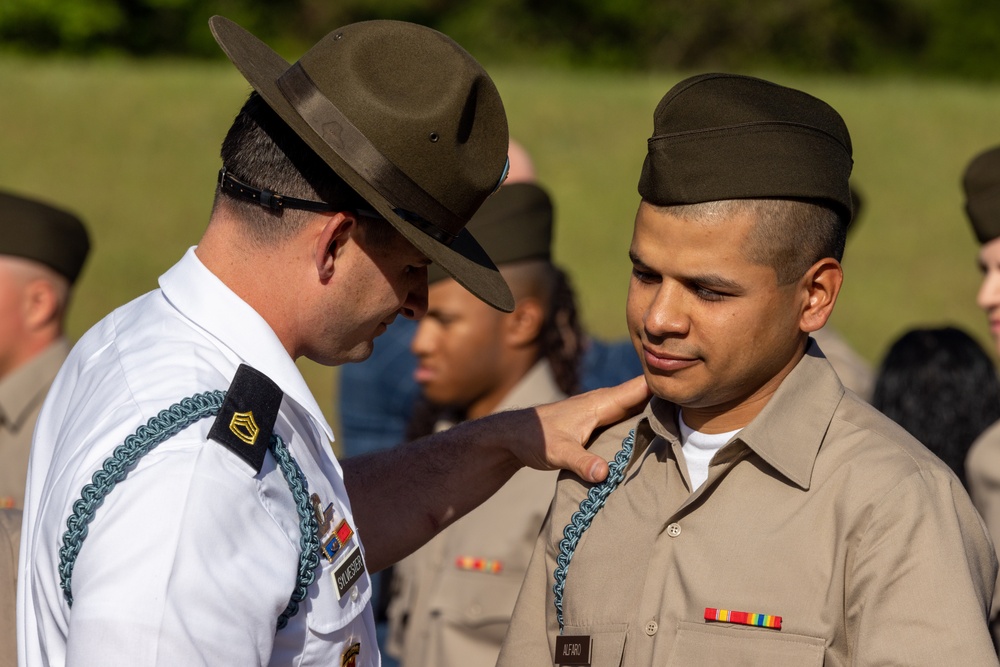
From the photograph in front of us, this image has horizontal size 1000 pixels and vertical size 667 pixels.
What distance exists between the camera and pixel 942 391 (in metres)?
4.66

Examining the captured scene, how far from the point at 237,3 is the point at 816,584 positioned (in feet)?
88.7

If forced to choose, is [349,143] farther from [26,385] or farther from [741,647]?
Answer: [26,385]

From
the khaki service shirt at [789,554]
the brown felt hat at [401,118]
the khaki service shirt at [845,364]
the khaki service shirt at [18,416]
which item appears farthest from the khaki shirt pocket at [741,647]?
the khaki service shirt at [18,416]

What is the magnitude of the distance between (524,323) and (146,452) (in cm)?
257

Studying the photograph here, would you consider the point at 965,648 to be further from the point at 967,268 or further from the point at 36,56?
the point at 36,56

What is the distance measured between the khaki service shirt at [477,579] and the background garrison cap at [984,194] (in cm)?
165

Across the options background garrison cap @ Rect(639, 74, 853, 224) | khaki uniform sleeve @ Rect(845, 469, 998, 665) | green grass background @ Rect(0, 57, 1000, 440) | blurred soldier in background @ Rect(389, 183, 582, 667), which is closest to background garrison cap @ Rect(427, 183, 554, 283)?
blurred soldier in background @ Rect(389, 183, 582, 667)

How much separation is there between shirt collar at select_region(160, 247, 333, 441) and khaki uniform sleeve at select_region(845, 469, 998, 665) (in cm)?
103

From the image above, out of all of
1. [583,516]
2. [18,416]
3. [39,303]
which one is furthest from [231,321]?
[39,303]

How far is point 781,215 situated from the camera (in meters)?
2.31

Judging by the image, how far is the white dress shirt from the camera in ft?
6.10

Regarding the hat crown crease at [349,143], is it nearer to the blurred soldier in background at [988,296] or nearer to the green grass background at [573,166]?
the blurred soldier in background at [988,296]

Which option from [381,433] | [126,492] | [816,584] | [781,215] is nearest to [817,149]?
[781,215]

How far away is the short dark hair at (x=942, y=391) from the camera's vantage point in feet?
15.0
